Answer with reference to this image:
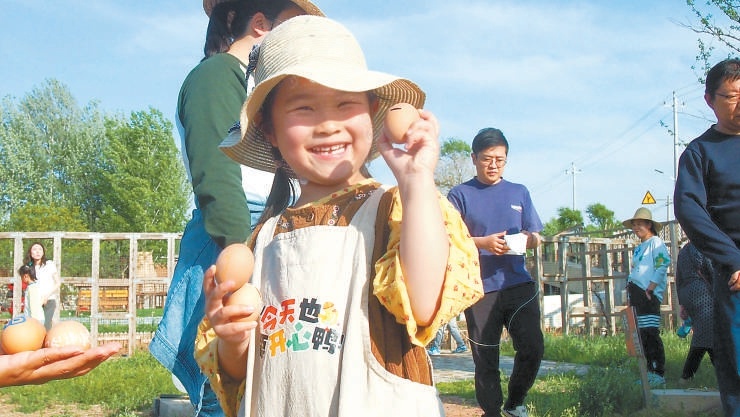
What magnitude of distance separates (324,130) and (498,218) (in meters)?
3.26

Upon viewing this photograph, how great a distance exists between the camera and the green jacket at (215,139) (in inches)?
82.9

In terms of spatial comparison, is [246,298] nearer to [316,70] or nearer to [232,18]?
[316,70]

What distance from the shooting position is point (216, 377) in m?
1.87

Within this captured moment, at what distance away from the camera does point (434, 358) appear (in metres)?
11.7

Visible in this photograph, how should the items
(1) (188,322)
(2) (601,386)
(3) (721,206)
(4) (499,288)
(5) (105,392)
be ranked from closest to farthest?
(1) (188,322), (3) (721,206), (4) (499,288), (2) (601,386), (5) (105,392)

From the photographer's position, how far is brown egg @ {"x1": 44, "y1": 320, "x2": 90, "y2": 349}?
1.78m

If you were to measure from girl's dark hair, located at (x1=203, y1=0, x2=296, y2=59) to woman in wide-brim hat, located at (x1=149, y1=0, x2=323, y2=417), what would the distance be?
0.17 feet

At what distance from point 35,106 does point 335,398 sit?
47616 mm

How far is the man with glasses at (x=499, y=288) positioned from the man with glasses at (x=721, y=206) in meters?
1.56

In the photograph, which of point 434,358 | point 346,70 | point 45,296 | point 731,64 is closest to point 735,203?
point 731,64

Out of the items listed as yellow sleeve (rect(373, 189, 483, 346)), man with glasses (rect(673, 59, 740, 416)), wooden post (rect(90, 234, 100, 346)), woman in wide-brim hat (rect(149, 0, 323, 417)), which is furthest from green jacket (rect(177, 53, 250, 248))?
wooden post (rect(90, 234, 100, 346))

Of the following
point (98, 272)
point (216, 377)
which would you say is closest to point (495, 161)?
point (216, 377)

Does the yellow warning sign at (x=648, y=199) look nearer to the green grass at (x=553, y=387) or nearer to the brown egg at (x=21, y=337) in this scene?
the green grass at (x=553, y=387)

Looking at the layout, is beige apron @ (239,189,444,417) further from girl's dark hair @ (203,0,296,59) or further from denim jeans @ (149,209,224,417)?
girl's dark hair @ (203,0,296,59)
